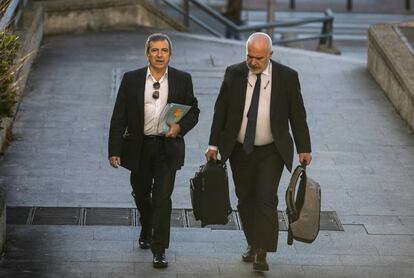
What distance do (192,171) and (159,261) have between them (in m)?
2.94

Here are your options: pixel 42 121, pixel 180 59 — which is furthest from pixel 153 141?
pixel 180 59

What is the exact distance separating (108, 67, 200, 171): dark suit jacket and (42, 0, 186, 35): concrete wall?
31.4ft

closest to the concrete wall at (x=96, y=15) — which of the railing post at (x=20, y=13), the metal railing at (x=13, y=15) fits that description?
the metal railing at (x=13, y=15)

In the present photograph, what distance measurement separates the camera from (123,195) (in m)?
11.4

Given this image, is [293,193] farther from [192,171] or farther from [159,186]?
[192,171]

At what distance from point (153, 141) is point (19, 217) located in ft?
5.79

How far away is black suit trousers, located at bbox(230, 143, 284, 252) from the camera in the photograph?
9.37 metres

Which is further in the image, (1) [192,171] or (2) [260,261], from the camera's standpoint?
(1) [192,171]

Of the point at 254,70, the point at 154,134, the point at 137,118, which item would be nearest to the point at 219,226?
the point at 154,134

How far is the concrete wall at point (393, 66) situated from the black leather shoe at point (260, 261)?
5036mm

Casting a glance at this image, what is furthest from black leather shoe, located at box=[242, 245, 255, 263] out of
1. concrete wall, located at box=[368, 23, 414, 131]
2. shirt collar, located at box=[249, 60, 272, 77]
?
concrete wall, located at box=[368, 23, 414, 131]

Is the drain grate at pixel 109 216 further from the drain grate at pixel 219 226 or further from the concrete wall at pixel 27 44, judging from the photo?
the concrete wall at pixel 27 44

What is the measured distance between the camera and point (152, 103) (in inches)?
374

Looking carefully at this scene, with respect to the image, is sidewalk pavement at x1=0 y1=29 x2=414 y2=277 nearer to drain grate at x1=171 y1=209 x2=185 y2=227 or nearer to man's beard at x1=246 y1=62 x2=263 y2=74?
drain grate at x1=171 y1=209 x2=185 y2=227
